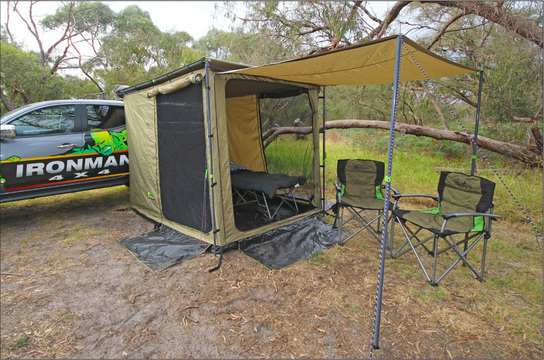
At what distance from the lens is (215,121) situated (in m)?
3.04

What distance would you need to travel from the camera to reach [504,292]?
2541 millimetres

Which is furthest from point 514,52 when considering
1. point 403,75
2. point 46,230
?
point 46,230

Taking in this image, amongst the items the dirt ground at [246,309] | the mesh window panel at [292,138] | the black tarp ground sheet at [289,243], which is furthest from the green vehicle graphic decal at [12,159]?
the mesh window panel at [292,138]

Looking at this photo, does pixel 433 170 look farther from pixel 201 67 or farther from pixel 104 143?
pixel 104 143

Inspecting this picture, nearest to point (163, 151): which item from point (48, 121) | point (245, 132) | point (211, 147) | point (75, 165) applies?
point (211, 147)

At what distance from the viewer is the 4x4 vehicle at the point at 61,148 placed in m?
3.76

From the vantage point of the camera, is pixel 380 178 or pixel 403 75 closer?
pixel 403 75

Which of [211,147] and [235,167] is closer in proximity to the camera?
[211,147]

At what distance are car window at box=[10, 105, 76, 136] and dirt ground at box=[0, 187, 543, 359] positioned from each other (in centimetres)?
151

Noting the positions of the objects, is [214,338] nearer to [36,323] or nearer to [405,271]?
[36,323]

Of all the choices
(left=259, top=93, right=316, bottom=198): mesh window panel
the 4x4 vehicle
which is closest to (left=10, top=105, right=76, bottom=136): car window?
the 4x4 vehicle

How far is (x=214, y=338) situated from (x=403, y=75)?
3.11m

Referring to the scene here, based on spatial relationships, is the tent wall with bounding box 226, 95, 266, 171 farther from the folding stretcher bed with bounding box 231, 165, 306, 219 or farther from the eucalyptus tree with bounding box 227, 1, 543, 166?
the eucalyptus tree with bounding box 227, 1, 543, 166

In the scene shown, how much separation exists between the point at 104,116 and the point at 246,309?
379 cm
